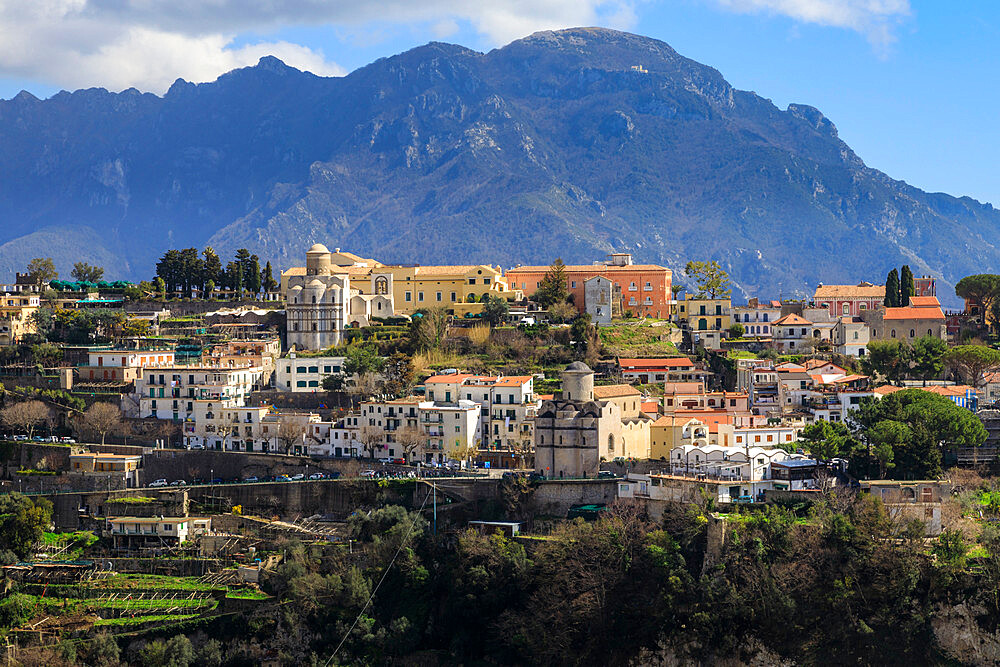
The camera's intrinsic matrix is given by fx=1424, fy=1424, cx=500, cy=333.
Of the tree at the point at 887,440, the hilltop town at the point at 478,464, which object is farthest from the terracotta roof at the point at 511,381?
the tree at the point at 887,440

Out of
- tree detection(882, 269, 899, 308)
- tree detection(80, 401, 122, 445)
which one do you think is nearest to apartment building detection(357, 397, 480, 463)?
tree detection(80, 401, 122, 445)

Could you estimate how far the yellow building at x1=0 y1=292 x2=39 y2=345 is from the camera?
247ft

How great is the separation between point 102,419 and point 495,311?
20.7 m

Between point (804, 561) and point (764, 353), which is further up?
point (764, 353)

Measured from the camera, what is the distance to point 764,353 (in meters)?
71.7

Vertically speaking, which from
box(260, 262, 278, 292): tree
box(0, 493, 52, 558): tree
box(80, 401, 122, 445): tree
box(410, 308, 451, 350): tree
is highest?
box(260, 262, 278, 292): tree

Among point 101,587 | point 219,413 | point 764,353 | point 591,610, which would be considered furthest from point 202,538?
point 764,353

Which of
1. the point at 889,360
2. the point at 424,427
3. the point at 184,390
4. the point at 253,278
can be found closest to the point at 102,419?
the point at 184,390

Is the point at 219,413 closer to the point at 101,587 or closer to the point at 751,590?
the point at 101,587

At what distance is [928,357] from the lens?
217 feet

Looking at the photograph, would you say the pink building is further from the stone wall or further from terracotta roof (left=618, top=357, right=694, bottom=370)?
the stone wall

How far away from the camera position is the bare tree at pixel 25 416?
211ft

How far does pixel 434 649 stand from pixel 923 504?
17182 mm

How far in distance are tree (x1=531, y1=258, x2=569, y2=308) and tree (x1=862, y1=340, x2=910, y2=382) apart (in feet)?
56.8
